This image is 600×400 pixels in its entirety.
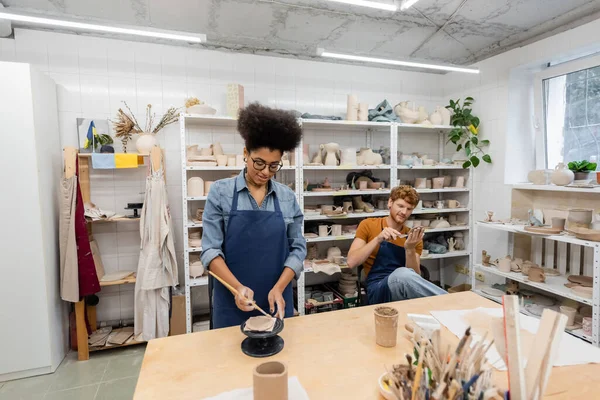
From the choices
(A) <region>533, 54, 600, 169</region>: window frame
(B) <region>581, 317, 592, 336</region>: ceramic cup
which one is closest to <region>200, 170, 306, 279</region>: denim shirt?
(B) <region>581, 317, 592, 336</region>: ceramic cup

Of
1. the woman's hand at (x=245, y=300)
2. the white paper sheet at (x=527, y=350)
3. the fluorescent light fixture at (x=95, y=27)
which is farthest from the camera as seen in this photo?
the fluorescent light fixture at (x=95, y=27)

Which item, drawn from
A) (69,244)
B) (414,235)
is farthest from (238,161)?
(414,235)

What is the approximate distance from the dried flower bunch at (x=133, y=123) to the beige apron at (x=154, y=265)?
0.56m

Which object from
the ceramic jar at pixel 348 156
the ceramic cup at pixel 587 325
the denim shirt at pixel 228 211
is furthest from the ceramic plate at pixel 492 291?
the denim shirt at pixel 228 211

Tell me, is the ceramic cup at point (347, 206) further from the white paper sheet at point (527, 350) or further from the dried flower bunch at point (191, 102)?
the white paper sheet at point (527, 350)

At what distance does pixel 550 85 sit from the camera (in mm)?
3414

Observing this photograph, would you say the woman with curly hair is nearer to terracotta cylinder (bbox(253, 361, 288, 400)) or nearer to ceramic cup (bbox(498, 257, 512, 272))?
terracotta cylinder (bbox(253, 361, 288, 400))

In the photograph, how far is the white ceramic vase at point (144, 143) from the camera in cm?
306

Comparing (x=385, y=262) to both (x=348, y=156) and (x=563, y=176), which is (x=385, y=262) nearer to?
(x=348, y=156)

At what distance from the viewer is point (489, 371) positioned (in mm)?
735

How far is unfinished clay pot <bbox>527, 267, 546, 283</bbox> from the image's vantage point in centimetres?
286

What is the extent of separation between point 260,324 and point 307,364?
0.23m

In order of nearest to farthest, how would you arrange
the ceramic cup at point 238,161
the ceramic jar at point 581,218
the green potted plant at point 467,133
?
the ceramic jar at point 581,218
the ceramic cup at point 238,161
the green potted plant at point 467,133

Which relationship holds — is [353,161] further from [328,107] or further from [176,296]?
[176,296]
